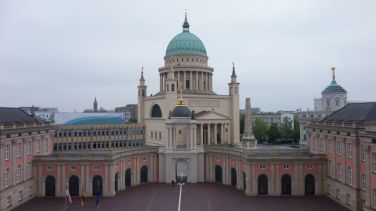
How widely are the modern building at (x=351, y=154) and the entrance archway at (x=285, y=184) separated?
4909 millimetres

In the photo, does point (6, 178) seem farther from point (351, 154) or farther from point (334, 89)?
point (334, 89)

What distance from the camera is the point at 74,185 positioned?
54.8 metres

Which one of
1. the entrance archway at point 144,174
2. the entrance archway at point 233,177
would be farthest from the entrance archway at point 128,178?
the entrance archway at point 233,177

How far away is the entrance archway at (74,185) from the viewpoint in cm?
5469

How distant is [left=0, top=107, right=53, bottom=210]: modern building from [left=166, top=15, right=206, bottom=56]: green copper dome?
35.8 metres

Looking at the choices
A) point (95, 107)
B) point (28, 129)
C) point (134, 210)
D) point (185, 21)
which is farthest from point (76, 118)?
point (95, 107)

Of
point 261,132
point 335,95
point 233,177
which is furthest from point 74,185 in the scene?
point 261,132

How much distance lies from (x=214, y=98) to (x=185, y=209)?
36.9 metres

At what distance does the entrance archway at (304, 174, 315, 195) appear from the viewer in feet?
178

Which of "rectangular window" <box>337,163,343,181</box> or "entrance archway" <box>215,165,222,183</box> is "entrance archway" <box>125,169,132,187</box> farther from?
"rectangular window" <box>337,163,343,181</box>

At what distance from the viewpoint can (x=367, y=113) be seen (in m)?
45.8

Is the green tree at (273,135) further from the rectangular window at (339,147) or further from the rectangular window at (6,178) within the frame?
the rectangular window at (6,178)

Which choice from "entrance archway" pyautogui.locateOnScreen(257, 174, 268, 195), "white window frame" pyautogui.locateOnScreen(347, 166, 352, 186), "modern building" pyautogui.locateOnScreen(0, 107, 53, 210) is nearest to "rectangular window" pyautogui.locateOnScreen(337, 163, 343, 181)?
"white window frame" pyautogui.locateOnScreen(347, 166, 352, 186)

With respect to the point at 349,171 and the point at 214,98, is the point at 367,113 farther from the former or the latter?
the point at 214,98
